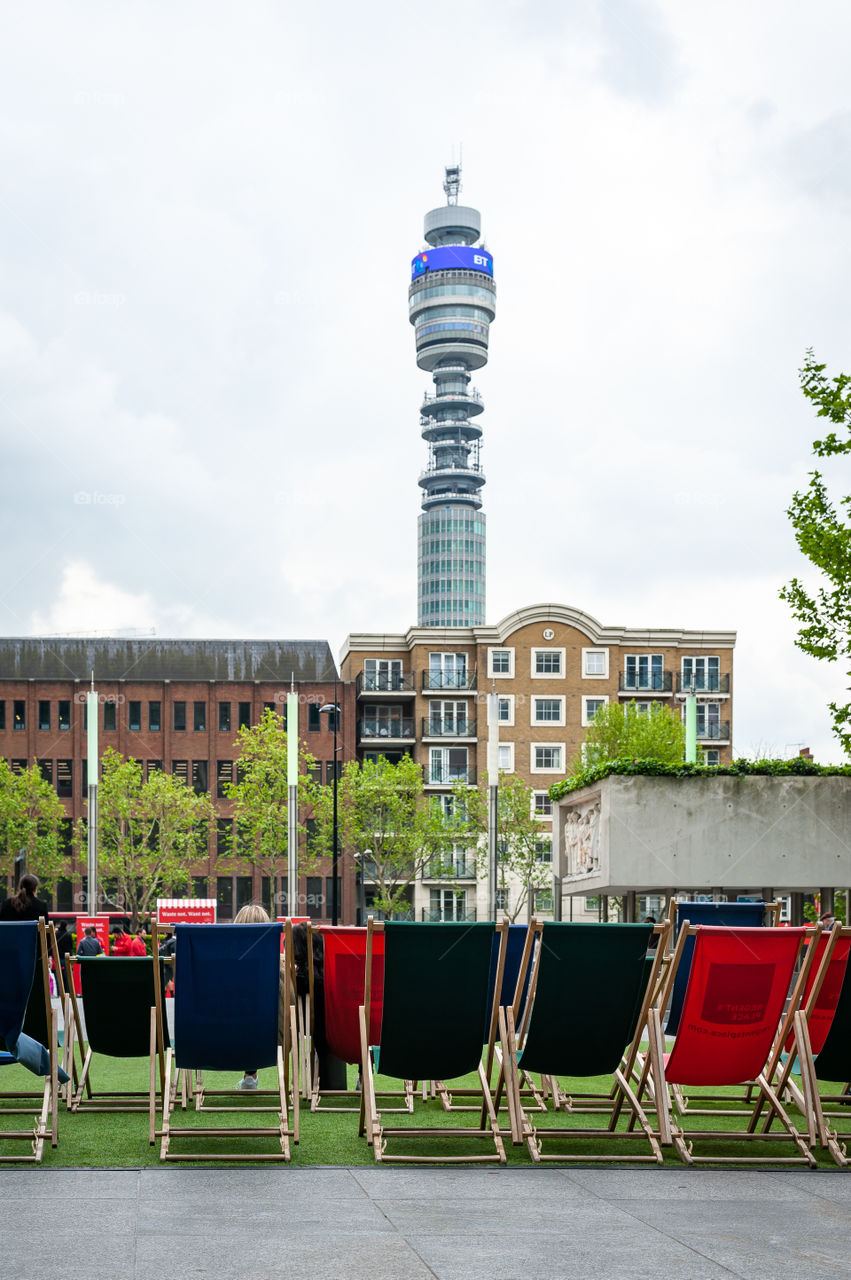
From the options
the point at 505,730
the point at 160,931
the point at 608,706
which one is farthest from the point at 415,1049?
the point at 505,730

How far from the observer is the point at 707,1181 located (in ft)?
24.5

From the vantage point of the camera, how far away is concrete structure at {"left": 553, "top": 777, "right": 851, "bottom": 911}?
25469 millimetres

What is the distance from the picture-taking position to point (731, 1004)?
8352mm

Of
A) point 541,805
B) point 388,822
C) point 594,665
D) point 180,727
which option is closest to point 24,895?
point 388,822

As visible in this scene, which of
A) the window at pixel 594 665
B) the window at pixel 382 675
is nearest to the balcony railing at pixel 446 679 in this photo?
the window at pixel 382 675

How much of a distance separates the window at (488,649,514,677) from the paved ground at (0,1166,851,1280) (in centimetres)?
7528

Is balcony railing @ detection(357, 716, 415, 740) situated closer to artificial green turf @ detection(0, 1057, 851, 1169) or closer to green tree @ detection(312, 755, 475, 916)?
green tree @ detection(312, 755, 475, 916)

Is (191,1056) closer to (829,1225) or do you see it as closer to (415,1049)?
(415,1049)

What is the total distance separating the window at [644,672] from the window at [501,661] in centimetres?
635

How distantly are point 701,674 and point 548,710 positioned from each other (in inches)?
359

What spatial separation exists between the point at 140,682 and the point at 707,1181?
79.1 meters

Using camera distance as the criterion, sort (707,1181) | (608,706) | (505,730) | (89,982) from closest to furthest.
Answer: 1. (707,1181)
2. (89,982)
3. (608,706)
4. (505,730)

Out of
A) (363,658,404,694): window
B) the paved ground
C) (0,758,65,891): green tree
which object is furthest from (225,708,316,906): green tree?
the paved ground

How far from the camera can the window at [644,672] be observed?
276 ft
